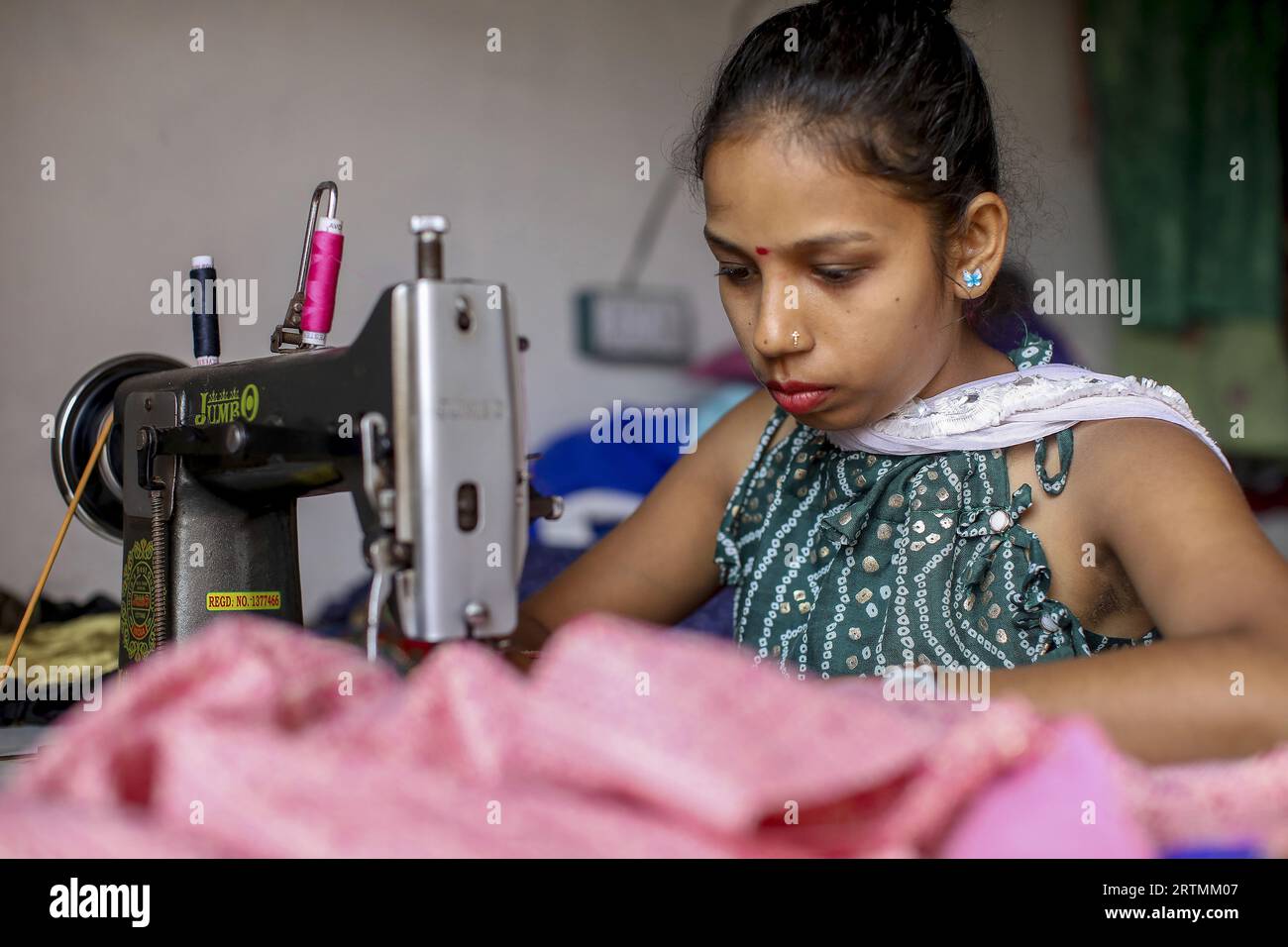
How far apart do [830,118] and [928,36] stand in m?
0.20

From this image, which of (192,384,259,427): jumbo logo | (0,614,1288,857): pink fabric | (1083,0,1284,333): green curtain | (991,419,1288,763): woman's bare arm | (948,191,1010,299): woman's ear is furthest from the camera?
(1083,0,1284,333): green curtain

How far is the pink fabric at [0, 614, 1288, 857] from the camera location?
0.64m

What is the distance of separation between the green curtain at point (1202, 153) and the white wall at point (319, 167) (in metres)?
0.28

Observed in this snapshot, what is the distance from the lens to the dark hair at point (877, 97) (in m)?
1.38

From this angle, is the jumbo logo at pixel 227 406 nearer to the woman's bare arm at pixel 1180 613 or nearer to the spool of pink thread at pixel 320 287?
the spool of pink thread at pixel 320 287

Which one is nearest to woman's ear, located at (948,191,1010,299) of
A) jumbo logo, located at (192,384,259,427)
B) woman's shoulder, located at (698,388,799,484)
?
woman's shoulder, located at (698,388,799,484)

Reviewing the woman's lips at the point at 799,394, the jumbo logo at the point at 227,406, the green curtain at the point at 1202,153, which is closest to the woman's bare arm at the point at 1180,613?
the woman's lips at the point at 799,394

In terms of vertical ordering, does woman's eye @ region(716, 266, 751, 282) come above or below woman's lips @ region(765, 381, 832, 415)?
above

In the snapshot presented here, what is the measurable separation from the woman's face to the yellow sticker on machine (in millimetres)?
581

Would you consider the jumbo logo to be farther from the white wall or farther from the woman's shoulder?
the white wall

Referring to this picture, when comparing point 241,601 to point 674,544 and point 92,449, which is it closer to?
point 92,449

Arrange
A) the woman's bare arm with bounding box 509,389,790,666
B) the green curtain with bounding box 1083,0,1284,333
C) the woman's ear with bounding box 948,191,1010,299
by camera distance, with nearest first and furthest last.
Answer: the woman's ear with bounding box 948,191,1010,299, the woman's bare arm with bounding box 509,389,790,666, the green curtain with bounding box 1083,0,1284,333

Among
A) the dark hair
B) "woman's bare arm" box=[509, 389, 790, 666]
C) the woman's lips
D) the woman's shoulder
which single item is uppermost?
the dark hair

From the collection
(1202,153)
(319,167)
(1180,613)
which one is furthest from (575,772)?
(1202,153)
